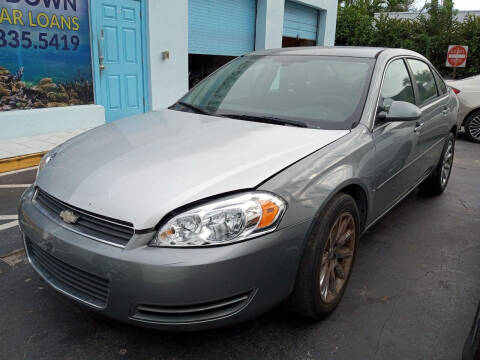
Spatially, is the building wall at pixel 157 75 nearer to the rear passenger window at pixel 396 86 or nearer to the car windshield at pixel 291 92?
the car windshield at pixel 291 92

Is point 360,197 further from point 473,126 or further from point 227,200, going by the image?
point 473,126

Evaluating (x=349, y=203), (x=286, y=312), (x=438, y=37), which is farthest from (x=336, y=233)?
(x=438, y=37)

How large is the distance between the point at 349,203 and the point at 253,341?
36.9 inches

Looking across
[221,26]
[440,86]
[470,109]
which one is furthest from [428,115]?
[221,26]

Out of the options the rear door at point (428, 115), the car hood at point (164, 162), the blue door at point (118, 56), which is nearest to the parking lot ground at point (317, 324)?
the car hood at point (164, 162)

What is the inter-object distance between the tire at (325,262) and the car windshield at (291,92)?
61 cm

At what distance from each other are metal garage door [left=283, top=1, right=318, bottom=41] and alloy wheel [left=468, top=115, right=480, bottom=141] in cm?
634

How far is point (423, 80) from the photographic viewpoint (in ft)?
13.5

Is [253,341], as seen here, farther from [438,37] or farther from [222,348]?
[438,37]

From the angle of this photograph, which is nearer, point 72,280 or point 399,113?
point 72,280

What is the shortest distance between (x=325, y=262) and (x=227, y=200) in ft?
2.63

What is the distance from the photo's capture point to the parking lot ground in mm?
2260

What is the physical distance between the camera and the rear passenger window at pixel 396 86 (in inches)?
123

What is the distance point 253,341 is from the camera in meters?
2.34
